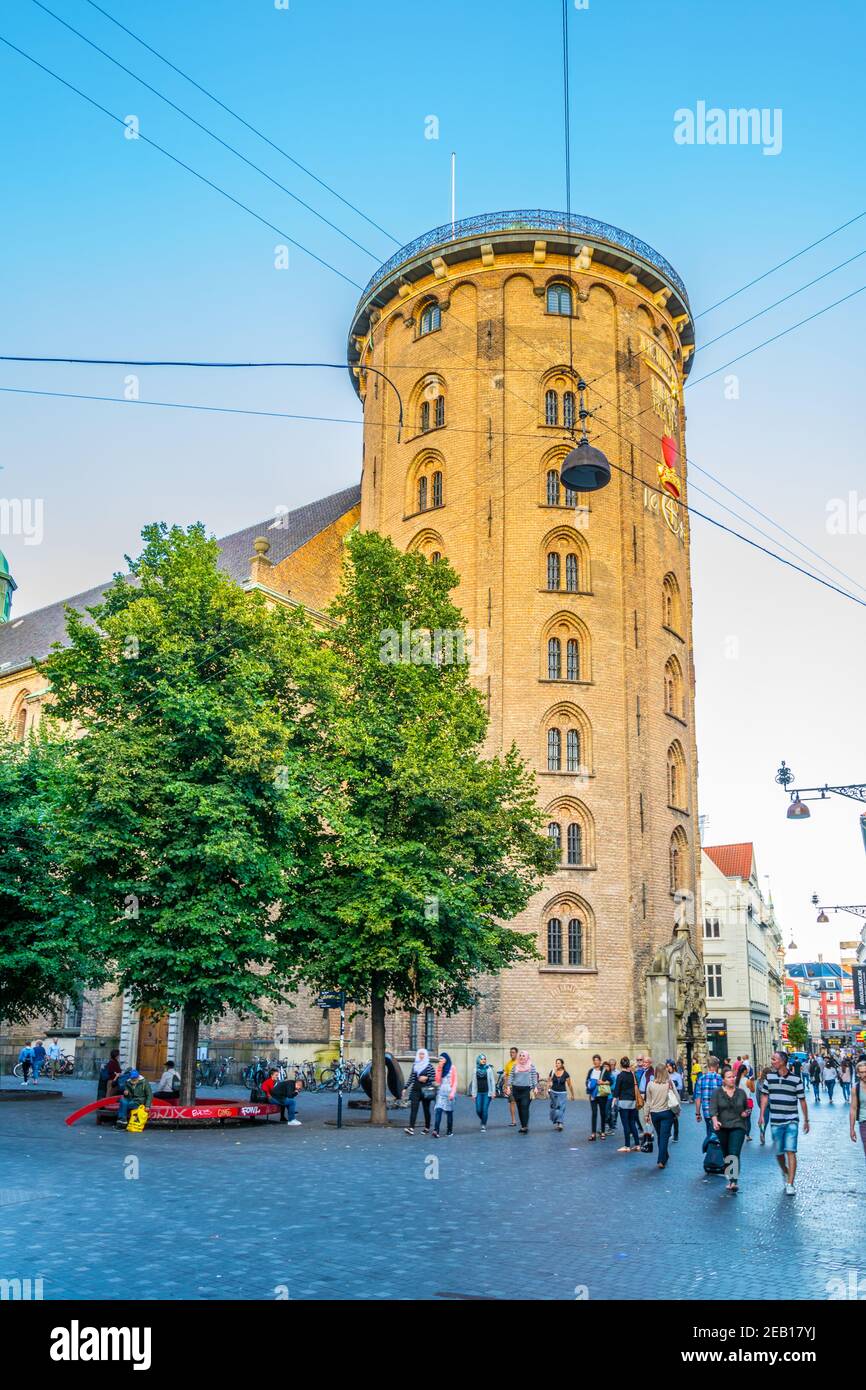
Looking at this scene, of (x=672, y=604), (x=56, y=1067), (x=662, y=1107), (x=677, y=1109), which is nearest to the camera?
(x=662, y=1107)

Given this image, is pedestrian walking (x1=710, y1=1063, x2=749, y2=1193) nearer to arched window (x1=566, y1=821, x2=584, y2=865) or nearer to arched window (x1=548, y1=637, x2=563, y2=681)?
arched window (x1=566, y1=821, x2=584, y2=865)

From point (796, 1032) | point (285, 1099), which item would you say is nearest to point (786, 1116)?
point (285, 1099)

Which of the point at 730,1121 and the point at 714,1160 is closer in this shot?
the point at 730,1121

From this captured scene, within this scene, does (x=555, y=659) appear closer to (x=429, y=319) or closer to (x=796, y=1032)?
(x=429, y=319)

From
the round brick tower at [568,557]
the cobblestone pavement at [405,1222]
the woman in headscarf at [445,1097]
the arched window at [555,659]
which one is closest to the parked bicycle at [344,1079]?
the round brick tower at [568,557]

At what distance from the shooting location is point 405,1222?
10484mm

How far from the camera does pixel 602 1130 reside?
21.5m

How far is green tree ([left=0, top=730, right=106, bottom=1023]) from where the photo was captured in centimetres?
2745

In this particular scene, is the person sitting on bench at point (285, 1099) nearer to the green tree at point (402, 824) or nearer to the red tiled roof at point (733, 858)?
the green tree at point (402, 824)

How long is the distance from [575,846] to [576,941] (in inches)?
119

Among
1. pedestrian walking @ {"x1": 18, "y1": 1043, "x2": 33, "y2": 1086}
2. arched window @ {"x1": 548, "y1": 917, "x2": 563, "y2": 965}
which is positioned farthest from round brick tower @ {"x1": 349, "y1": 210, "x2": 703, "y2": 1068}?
pedestrian walking @ {"x1": 18, "y1": 1043, "x2": 33, "y2": 1086}

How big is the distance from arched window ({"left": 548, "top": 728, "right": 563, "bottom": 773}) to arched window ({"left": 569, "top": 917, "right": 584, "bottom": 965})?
499 cm
